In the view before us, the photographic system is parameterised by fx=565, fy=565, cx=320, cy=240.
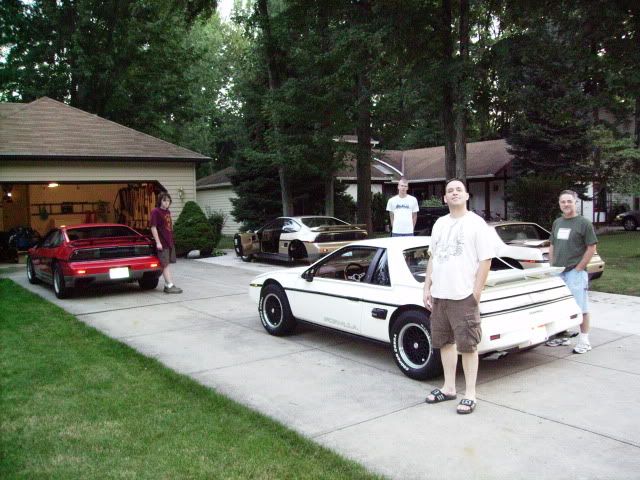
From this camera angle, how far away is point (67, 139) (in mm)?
18766

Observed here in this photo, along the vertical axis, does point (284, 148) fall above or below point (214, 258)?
above

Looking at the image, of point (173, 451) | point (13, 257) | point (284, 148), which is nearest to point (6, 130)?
point (13, 257)

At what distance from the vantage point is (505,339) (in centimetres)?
488

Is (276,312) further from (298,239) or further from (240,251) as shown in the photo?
(240,251)

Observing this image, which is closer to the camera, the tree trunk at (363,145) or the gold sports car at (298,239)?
the gold sports car at (298,239)

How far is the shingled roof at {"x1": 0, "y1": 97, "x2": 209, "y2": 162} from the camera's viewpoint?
17.5 metres

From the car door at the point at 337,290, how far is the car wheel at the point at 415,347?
22.3 inches

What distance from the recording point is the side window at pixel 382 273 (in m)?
5.68

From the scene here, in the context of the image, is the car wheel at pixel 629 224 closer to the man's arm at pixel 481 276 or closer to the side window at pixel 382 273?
the side window at pixel 382 273

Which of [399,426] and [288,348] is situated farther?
[288,348]

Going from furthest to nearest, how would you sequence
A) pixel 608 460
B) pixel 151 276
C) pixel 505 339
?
pixel 151 276, pixel 505 339, pixel 608 460

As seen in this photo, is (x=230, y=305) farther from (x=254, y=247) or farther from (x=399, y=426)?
(x=254, y=247)

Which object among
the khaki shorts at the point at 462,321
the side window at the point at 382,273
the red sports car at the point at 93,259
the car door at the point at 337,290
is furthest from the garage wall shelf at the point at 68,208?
the khaki shorts at the point at 462,321

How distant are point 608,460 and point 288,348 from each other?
371cm
